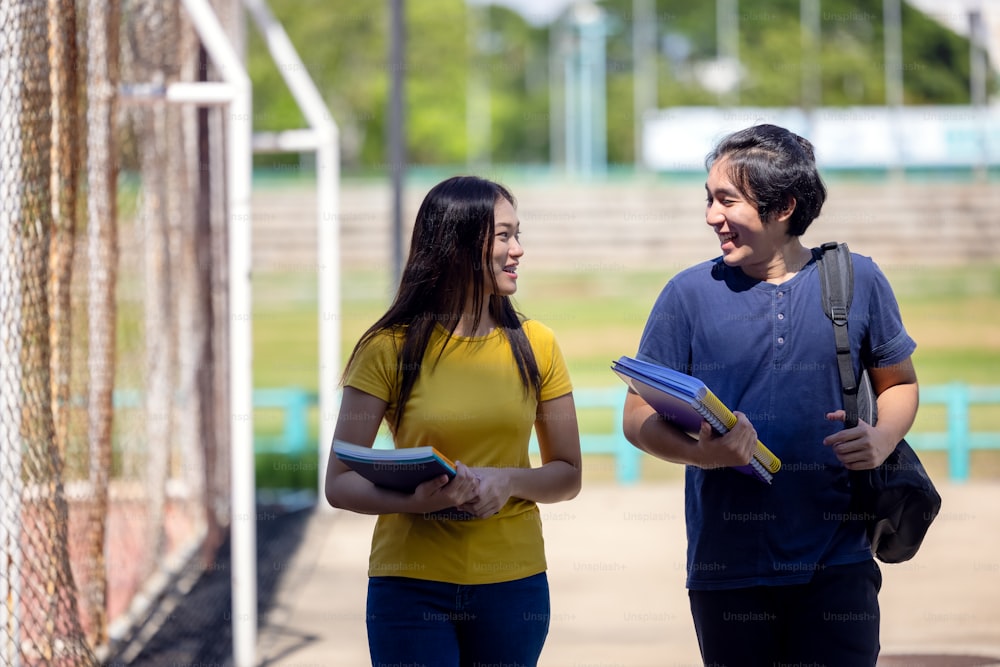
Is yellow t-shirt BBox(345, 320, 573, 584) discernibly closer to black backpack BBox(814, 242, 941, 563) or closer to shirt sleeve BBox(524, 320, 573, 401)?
shirt sleeve BBox(524, 320, 573, 401)

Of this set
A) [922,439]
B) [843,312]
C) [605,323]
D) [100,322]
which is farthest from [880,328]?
[605,323]

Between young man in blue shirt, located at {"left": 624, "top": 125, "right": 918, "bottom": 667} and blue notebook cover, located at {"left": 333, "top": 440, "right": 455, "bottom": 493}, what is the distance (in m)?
0.63

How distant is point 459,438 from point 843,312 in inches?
38.1

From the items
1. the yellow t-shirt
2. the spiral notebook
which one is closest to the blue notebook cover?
the yellow t-shirt

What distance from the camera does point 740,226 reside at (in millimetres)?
→ 2926

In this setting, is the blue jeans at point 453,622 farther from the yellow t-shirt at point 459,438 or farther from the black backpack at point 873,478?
the black backpack at point 873,478

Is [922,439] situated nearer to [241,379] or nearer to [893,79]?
[241,379]

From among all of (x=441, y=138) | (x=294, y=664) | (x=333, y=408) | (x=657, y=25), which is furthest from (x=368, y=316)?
(x=657, y=25)

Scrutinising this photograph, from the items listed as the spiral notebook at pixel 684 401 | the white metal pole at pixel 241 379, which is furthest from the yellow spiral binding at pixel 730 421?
the white metal pole at pixel 241 379

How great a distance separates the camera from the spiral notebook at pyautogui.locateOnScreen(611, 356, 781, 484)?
2.62 metres

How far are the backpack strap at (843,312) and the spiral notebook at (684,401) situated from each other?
0.23m

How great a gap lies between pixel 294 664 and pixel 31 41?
3.10 m

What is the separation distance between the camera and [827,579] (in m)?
2.88

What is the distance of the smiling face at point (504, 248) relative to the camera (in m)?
2.85
